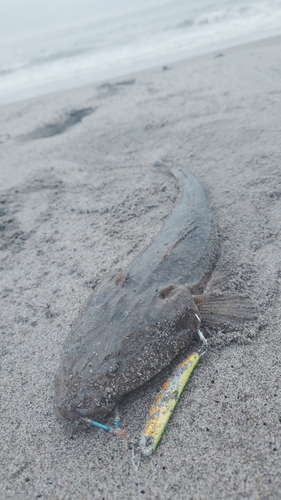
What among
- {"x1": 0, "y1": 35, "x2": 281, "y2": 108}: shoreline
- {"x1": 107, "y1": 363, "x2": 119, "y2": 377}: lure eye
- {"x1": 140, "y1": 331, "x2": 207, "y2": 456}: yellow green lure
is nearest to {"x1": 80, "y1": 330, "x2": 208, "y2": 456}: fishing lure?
{"x1": 140, "y1": 331, "x2": 207, "y2": 456}: yellow green lure

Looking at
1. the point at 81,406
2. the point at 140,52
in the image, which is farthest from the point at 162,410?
the point at 140,52


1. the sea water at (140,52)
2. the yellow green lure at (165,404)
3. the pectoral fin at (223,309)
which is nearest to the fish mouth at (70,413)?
the yellow green lure at (165,404)

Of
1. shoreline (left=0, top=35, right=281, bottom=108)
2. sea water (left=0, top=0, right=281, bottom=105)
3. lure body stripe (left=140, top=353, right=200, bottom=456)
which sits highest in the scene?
sea water (left=0, top=0, right=281, bottom=105)

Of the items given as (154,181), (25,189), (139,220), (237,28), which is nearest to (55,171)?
(25,189)

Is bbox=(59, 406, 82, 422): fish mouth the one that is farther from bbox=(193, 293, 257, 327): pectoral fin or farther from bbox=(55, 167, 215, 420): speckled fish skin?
bbox=(193, 293, 257, 327): pectoral fin

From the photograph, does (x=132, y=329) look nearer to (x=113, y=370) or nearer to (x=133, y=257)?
(x=113, y=370)
